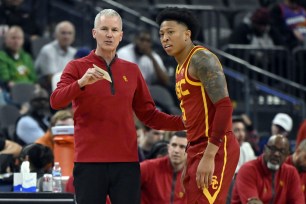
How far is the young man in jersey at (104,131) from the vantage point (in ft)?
25.2

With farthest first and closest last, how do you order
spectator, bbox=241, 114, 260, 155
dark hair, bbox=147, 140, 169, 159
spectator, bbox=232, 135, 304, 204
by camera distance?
spectator, bbox=241, 114, 260, 155, dark hair, bbox=147, 140, 169, 159, spectator, bbox=232, 135, 304, 204

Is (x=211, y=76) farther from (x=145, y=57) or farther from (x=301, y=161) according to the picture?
(x=145, y=57)

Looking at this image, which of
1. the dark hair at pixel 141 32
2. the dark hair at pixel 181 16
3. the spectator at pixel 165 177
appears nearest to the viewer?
the dark hair at pixel 181 16

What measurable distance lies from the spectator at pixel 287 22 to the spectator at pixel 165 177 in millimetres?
6424

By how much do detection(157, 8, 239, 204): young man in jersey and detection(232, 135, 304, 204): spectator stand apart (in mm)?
2875

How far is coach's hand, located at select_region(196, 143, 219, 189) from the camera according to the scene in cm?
729

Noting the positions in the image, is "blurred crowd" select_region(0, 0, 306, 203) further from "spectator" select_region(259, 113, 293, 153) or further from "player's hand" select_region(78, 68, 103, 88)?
"player's hand" select_region(78, 68, 103, 88)

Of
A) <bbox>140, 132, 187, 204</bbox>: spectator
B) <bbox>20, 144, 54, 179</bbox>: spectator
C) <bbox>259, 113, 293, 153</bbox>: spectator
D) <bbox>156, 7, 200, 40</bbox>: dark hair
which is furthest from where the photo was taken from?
<bbox>259, 113, 293, 153</bbox>: spectator

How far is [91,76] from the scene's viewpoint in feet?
24.0

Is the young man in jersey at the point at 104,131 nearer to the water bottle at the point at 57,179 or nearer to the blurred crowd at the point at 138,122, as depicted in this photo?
the water bottle at the point at 57,179

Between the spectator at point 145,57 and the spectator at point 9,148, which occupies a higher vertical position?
the spectator at point 145,57

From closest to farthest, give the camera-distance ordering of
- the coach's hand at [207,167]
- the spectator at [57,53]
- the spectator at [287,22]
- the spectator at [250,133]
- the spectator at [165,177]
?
1. the coach's hand at [207,167]
2. the spectator at [165,177]
3. the spectator at [250,133]
4. the spectator at [57,53]
5. the spectator at [287,22]

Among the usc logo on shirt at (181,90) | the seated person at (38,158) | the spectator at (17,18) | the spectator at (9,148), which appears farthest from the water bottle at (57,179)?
the spectator at (17,18)

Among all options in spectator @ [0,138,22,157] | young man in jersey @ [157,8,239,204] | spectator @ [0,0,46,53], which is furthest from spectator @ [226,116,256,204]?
young man in jersey @ [157,8,239,204]
